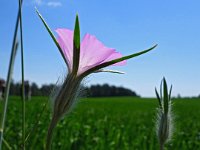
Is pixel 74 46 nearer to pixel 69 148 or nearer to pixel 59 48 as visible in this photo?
pixel 59 48

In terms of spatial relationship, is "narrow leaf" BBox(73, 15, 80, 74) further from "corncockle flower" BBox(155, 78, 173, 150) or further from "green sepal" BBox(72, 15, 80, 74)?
"corncockle flower" BBox(155, 78, 173, 150)

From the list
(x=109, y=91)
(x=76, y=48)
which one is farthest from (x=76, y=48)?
(x=109, y=91)

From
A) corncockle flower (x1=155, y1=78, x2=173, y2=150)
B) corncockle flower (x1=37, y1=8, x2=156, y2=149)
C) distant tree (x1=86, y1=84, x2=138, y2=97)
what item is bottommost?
corncockle flower (x1=155, y1=78, x2=173, y2=150)

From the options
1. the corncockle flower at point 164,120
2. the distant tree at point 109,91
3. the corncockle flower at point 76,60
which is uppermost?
the distant tree at point 109,91

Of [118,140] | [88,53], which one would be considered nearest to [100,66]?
[88,53]

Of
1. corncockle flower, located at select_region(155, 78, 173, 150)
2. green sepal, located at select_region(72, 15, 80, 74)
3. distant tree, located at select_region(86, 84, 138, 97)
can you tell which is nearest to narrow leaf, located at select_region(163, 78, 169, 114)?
corncockle flower, located at select_region(155, 78, 173, 150)

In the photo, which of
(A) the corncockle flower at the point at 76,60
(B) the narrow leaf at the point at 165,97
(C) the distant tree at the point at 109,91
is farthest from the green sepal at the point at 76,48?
(C) the distant tree at the point at 109,91

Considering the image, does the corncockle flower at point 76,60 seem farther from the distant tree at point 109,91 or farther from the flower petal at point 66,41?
the distant tree at point 109,91

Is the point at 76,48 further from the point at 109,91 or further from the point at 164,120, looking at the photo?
the point at 109,91
